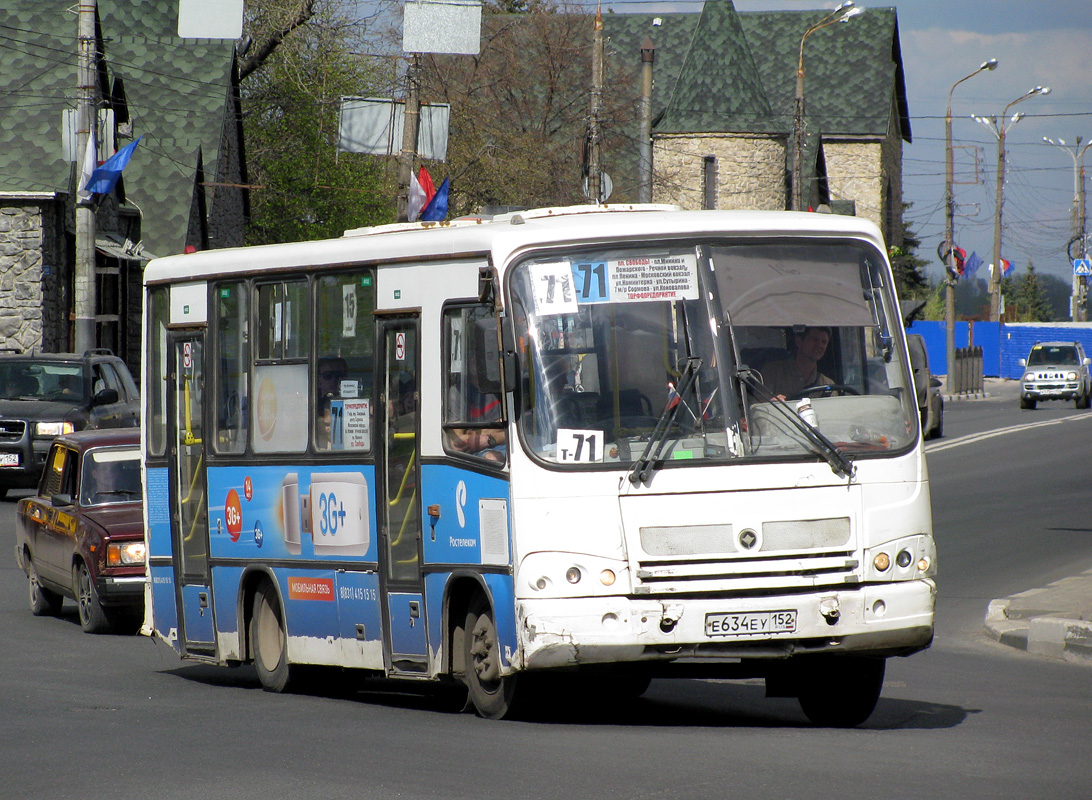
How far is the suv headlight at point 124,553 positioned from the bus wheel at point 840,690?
21.2 ft

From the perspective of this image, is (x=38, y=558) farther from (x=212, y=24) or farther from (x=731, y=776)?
(x=212, y=24)

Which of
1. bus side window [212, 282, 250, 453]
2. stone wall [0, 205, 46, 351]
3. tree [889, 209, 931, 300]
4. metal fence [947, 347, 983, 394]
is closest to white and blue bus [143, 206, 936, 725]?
bus side window [212, 282, 250, 453]

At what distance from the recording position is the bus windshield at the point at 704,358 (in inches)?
314

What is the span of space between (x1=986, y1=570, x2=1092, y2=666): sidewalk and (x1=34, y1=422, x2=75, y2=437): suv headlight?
A: 14041 millimetres

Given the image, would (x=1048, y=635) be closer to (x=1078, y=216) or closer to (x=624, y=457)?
(x=624, y=457)

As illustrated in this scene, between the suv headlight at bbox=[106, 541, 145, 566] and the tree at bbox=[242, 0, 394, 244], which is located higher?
the tree at bbox=[242, 0, 394, 244]

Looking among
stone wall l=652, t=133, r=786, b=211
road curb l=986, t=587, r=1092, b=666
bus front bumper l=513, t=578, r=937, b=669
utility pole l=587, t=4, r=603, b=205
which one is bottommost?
road curb l=986, t=587, r=1092, b=666

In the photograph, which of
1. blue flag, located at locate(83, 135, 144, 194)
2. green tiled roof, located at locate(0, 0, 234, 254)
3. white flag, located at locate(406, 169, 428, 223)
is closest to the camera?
white flag, located at locate(406, 169, 428, 223)

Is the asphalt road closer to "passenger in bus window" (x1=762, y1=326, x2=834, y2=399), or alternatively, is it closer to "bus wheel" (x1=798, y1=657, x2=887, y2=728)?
"bus wheel" (x1=798, y1=657, x2=887, y2=728)

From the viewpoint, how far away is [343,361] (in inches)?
379

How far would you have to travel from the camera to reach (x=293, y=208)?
189ft

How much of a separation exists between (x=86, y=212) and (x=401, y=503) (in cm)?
1938

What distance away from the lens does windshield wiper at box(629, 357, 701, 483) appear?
25.7 ft

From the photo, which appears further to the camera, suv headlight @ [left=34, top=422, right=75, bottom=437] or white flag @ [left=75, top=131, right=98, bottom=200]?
white flag @ [left=75, top=131, right=98, bottom=200]
